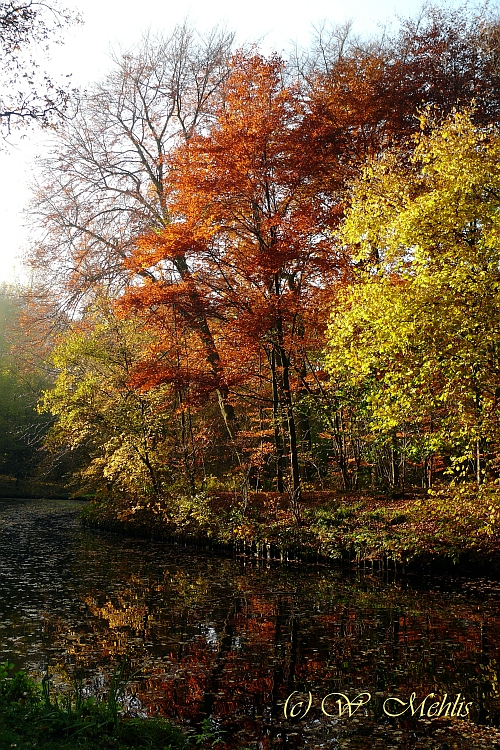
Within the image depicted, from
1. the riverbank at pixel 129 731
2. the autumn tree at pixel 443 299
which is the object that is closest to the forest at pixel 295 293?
the autumn tree at pixel 443 299

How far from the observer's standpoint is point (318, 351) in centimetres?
1784

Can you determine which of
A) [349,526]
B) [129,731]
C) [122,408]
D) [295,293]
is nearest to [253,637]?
[129,731]

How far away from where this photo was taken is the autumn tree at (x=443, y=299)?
1082 cm

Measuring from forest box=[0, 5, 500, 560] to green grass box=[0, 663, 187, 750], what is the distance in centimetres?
697

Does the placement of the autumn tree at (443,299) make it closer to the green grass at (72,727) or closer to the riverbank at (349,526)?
the riverbank at (349,526)

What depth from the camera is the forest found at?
11438 mm

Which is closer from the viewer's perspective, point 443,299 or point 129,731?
point 129,731

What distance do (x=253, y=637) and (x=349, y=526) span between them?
20.1ft

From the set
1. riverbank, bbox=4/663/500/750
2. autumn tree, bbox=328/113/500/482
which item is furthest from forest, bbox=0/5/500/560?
riverbank, bbox=4/663/500/750

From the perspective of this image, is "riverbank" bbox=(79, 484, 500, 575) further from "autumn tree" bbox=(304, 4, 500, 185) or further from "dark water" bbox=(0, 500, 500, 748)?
"autumn tree" bbox=(304, 4, 500, 185)

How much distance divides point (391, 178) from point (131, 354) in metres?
10.2

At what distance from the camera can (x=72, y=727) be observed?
502cm

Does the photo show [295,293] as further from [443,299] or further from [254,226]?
[443,299]

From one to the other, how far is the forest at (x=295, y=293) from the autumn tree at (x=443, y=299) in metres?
0.04
